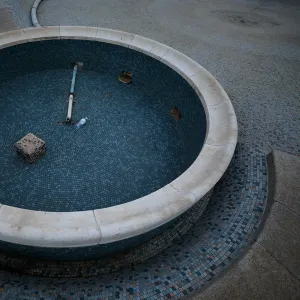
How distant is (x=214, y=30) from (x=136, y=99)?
3857mm

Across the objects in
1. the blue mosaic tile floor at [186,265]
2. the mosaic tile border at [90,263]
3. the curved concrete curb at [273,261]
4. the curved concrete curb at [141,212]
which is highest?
the curved concrete curb at [141,212]

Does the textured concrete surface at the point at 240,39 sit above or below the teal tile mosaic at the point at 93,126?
above

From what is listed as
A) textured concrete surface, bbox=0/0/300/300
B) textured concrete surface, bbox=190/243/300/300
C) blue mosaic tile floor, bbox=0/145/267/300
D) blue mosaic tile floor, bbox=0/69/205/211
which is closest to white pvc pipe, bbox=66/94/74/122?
blue mosaic tile floor, bbox=0/69/205/211

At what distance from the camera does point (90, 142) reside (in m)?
5.39

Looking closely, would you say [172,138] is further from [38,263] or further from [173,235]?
[38,263]

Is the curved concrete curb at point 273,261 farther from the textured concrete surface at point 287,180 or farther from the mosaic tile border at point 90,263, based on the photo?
the mosaic tile border at point 90,263

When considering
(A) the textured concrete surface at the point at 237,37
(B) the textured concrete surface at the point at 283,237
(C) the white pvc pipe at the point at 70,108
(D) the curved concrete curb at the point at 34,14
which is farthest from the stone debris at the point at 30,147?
(D) the curved concrete curb at the point at 34,14

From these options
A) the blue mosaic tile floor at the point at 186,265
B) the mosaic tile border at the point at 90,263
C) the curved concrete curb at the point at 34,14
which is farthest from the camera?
the curved concrete curb at the point at 34,14

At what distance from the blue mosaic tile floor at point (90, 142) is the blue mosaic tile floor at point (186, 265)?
1.08 m

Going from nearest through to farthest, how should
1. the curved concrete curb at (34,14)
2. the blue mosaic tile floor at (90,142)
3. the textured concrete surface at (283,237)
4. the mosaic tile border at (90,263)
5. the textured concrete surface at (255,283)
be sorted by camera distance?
1. the textured concrete surface at (255,283)
2. the textured concrete surface at (283,237)
3. the mosaic tile border at (90,263)
4. the blue mosaic tile floor at (90,142)
5. the curved concrete curb at (34,14)

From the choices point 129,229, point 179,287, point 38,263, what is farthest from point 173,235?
point 38,263

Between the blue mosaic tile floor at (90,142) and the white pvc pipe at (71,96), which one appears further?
the white pvc pipe at (71,96)

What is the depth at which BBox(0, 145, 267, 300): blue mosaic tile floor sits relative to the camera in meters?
3.31

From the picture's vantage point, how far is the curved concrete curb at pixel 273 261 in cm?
323
